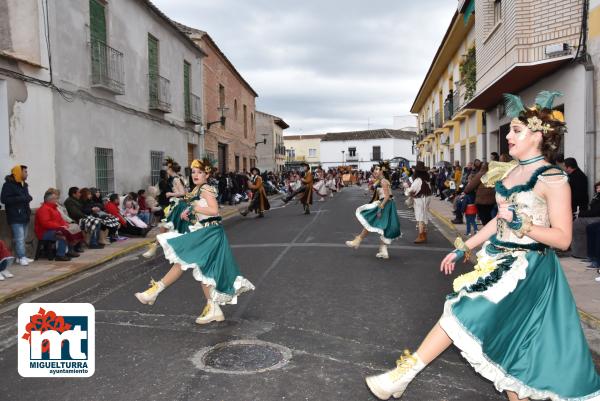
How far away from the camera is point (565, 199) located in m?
2.72

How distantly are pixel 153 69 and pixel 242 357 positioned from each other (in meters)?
15.0

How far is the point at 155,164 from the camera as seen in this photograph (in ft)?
56.5

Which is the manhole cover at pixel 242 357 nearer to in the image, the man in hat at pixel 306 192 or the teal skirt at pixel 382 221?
the teal skirt at pixel 382 221

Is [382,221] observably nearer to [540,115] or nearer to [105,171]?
[540,115]

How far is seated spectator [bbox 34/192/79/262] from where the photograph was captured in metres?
8.95

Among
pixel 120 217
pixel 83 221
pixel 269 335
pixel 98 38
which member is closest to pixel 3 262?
pixel 83 221

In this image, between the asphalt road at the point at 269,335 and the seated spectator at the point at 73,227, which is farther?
the seated spectator at the point at 73,227

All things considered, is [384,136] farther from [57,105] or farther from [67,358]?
[67,358]

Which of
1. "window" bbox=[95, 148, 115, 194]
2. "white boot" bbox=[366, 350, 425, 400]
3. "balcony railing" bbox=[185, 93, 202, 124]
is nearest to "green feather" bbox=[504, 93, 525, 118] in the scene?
"white boot" bbox=[366, 350, 425, 400]

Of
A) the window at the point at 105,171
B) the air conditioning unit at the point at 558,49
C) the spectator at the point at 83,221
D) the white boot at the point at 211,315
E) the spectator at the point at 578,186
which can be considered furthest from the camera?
the window at the point at 105,171

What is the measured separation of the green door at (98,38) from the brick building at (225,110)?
9.17 meters

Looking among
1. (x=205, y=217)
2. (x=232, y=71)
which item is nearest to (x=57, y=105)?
(x=205, y=217)

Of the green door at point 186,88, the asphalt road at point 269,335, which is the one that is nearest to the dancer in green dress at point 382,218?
the asphalt road at point 269,335

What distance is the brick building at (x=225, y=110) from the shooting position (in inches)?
949
